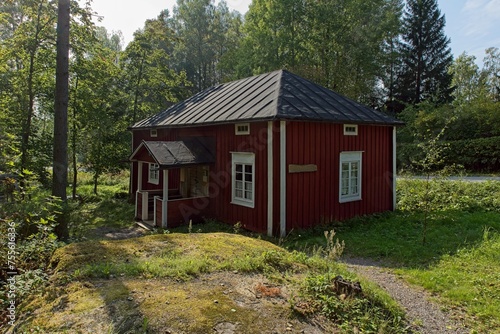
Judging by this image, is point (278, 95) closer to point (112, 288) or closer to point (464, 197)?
point (112, 288)

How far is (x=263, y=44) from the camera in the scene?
3053 cm

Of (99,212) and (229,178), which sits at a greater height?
(229,178)

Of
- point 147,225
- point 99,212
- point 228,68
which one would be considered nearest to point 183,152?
point 147,225

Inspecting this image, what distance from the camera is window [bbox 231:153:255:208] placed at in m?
9.97

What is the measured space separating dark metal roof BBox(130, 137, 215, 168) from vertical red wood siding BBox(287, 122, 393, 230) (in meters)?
3.31

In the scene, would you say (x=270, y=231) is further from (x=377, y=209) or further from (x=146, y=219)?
(x=146, y=219)

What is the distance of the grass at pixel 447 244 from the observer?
5246 mm

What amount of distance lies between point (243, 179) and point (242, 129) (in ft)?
5.04

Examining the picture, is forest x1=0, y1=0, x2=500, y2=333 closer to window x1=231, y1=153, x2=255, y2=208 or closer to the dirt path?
the dirt path

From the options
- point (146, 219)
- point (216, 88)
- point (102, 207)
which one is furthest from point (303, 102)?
point (102, 207)

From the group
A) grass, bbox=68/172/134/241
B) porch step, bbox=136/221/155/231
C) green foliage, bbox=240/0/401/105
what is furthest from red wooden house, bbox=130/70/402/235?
green foliage, bbox=240/0/401/105

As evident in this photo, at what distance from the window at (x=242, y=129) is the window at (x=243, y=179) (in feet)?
Result: 2.15

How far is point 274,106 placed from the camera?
9344 millimetres

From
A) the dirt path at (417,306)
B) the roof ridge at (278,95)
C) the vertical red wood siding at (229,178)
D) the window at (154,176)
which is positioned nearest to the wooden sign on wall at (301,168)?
the vertical red wood siding at (229,178)
